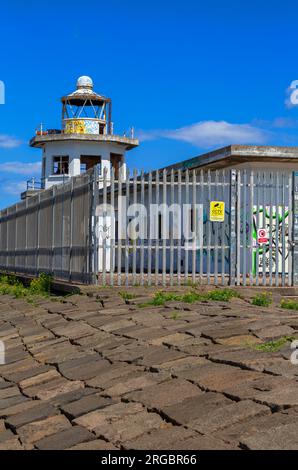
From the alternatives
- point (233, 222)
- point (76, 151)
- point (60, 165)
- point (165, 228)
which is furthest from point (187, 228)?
point (60, 165)

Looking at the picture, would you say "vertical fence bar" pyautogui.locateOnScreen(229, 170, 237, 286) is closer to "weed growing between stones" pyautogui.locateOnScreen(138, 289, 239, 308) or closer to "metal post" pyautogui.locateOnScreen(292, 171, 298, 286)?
"metal post" pyautogui.locateOnScreen(292, 171, 298, 286)

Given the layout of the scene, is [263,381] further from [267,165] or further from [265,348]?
[267,165]

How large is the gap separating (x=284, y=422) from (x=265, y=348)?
6.78 feet

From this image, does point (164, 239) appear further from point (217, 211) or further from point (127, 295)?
point (127, 295)

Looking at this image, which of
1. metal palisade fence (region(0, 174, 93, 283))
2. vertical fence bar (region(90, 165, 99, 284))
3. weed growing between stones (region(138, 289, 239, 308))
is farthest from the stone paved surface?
metal palisade fence (region(0, 174, 93, 283))

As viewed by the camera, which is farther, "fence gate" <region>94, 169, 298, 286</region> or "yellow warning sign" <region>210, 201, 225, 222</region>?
"yellow warning sign" <region>210, 201, 225, 222</region>

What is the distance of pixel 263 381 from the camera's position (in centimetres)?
577

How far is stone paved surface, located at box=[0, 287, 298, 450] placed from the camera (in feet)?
16.7

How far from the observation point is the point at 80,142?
143 ft

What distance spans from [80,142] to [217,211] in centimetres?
3004

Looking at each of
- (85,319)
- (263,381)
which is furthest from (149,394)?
(85,319)

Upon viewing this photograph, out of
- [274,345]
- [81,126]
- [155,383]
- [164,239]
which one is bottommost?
[155,383]

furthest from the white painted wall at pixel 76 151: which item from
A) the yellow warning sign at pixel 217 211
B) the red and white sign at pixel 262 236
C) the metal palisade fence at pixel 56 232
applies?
the yellow warning sign at pixel 217 211

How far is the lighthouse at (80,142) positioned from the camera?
143ft
